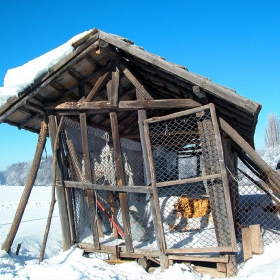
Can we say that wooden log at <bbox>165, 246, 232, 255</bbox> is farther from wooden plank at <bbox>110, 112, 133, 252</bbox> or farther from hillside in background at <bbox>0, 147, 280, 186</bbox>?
hillside in background at <bbox>0, 147, 280, 186</bbox>

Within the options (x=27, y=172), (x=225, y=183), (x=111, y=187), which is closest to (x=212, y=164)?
(x=225, y=183)

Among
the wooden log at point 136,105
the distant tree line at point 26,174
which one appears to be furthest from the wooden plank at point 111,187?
the distant tree line at point 26,174

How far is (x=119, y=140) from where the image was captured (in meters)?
4.75

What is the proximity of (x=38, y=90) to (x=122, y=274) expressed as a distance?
3206 millimetres

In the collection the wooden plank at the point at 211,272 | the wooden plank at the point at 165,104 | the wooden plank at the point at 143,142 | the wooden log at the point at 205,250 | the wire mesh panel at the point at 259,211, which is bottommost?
the wooden plank at the point at 211,272

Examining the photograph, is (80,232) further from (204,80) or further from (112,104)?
(204,80)

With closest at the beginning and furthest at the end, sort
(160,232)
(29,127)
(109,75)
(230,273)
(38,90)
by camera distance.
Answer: (230,273)
(160,232)
(38,90)
(109,75)
(29,127)

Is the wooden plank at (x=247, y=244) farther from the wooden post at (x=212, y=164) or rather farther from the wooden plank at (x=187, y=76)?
the wooden plank at (x=187, y=76)

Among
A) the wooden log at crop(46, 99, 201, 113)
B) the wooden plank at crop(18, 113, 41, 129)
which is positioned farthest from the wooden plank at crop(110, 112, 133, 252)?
the wooden plank at crop(18, 113, 41, 129)

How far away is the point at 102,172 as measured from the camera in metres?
5.65

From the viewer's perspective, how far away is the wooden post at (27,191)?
16.1 feet

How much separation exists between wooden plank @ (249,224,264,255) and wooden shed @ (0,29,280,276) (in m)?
0.37

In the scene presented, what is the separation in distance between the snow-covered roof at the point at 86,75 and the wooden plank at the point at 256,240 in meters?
1.71

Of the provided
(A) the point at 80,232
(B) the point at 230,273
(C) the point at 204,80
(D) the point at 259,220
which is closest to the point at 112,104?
(C) the point at 204,80
